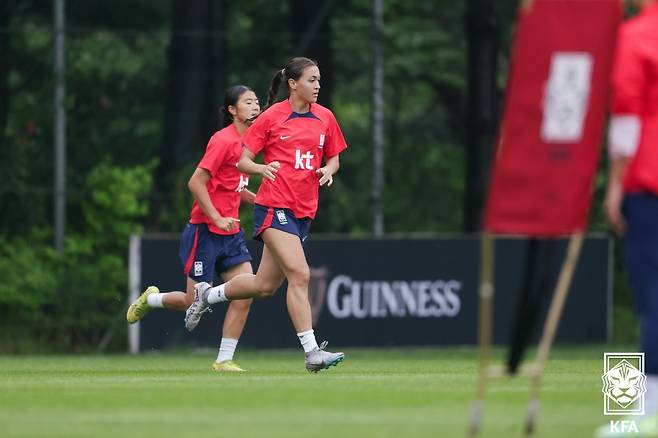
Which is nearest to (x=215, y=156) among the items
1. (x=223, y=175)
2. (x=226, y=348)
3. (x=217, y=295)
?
(x=223, y=175)

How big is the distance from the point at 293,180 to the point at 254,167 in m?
0.33

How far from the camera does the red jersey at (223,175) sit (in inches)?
547

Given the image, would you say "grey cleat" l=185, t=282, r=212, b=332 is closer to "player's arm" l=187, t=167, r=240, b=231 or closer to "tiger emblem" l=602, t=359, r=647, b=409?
"player's arm" l=187, t=167, r=240, b=231

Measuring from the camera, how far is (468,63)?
2712cm

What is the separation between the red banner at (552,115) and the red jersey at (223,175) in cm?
593

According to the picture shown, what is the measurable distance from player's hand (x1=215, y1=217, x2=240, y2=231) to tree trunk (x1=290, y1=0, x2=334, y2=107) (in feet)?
36.2

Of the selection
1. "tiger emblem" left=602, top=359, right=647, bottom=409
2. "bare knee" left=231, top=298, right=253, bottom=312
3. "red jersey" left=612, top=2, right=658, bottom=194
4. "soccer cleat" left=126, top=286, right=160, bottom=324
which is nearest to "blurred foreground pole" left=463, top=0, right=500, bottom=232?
"soccer cleat" left=126, top=286, right=160, bottom=324

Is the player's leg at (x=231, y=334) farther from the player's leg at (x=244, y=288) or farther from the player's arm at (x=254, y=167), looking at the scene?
the player's arm at (x=254, y=167)

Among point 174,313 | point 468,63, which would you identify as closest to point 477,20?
point 468,63

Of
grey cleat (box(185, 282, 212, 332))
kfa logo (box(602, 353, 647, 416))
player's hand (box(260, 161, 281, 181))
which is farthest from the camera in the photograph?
grey cleat (box(185, 282, 212, 332))

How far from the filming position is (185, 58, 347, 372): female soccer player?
12797 millimetres

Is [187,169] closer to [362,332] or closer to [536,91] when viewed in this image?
[362,332]

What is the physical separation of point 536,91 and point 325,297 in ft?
43.8

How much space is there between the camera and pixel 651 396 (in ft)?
27.0
